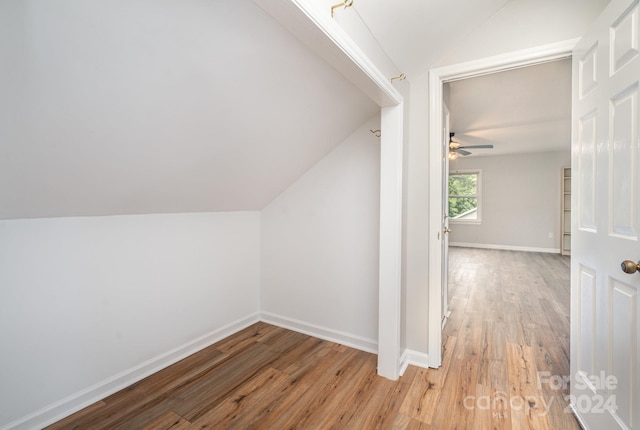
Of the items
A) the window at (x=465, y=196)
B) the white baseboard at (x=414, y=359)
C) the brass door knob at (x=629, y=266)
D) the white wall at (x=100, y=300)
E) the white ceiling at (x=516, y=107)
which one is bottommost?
the white baseboard at (x=414, y=359)

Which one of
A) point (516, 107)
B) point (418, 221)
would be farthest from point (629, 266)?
point (516, 107)

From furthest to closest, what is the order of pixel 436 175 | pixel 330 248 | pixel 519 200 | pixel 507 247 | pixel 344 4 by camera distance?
pixel 507 247, pixel 519 200, pixel 330 248, pixel 436 175, pixel 344 4

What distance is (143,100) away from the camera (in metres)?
1.28

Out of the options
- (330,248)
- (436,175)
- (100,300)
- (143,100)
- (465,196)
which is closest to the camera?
(143,100)

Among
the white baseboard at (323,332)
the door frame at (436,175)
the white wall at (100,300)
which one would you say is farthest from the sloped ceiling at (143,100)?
the white baseboard at (323,332)

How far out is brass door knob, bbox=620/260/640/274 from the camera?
1144 mm

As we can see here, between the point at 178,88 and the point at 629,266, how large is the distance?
1.99 m

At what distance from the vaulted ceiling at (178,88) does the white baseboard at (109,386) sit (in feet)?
3.48

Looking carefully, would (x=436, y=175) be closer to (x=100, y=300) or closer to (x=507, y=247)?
(x=100, y=300)

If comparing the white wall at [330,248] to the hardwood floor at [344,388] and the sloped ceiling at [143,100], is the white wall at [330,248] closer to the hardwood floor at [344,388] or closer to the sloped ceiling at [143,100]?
the hardwood floor at [344,388]

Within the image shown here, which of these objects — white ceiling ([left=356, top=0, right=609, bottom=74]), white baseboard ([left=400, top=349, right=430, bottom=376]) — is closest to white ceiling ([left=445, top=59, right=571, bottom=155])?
white ceiling ([left=356, top=0, right=609, bottom=74])

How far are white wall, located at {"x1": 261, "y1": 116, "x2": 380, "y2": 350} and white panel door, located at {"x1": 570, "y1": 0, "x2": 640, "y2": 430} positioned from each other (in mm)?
1239

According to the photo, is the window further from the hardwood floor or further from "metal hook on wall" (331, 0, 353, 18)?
"metal hook on wall" (331, 0, 353, 18)

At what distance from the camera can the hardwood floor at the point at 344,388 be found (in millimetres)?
1646
